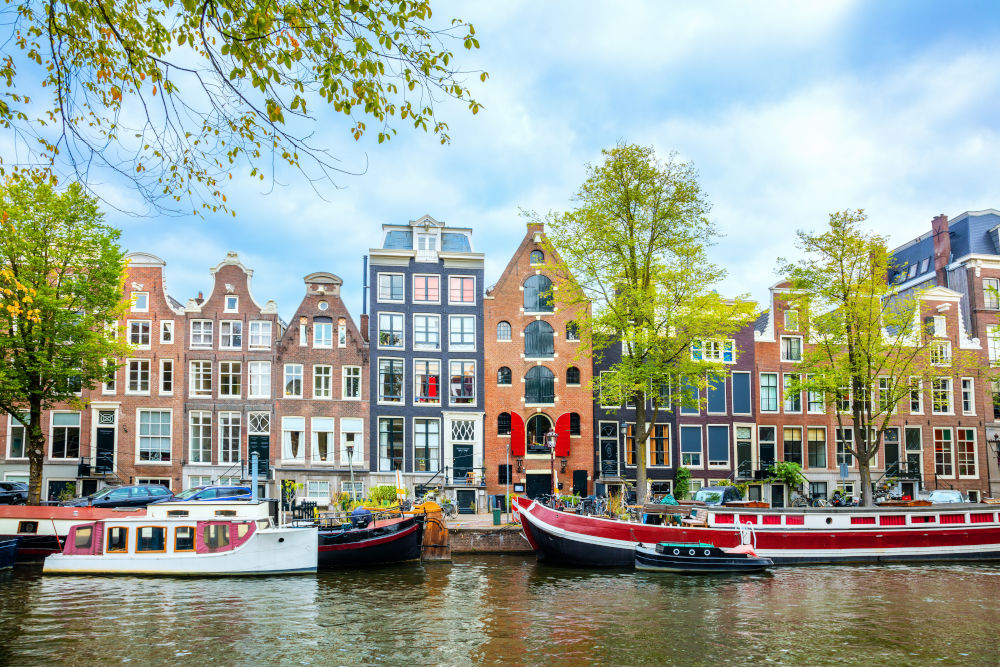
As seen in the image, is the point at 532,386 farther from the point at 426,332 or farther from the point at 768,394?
the point at 768,394

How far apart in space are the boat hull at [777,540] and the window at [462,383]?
11987 mm

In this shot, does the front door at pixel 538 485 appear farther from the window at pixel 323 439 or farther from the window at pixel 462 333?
the window at pixel 323 439

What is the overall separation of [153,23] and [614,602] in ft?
61.1

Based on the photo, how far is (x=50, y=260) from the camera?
32656 millimetres

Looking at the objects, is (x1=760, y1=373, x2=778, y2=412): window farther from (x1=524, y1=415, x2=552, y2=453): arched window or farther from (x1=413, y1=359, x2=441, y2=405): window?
(x1=413, y1=359, x2=441, y2=405): window

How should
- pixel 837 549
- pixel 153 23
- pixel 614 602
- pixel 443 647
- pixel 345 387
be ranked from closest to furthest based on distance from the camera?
pixel 153 23
pixel 443 647
pixel 614 602
pixel 837 549
pixel 345 387

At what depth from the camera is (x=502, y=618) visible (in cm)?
2005

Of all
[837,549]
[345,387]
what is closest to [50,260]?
[345,387]

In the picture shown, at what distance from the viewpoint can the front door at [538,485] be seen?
41812 mm

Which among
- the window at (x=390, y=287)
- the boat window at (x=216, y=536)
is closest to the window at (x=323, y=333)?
the window at (x=390, y=287)

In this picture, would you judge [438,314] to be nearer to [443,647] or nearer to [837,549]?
[837,549]

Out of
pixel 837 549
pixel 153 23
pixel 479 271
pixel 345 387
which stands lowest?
pixel 837 549

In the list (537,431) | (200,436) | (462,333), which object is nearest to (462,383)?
(462,333)

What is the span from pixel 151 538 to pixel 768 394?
108 feet
